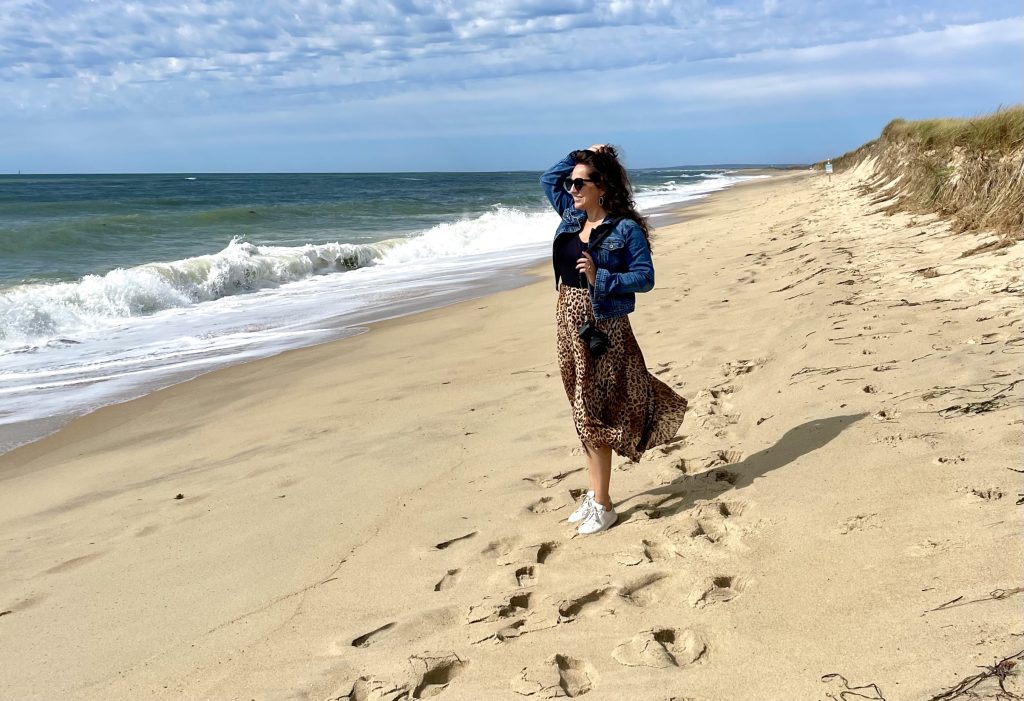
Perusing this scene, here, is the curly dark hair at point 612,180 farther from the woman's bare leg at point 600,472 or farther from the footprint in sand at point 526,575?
the footprint in sand at point 526,575

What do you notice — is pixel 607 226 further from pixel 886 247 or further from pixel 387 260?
pixel 387 260

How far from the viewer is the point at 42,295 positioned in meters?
12.2

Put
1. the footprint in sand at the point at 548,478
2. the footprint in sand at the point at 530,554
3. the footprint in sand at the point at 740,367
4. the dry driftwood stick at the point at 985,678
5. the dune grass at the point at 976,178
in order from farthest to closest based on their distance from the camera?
the dune grass at the point at 976,178
the footprint in sand at the point at 740,367
the footprint in sand at the point at 548,478
the footprint in sand at the point at 530,554
the dry driftwood stick at the point at 985,678

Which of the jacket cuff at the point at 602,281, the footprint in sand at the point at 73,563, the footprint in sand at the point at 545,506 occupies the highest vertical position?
the jacket cuff at the point at 602,281

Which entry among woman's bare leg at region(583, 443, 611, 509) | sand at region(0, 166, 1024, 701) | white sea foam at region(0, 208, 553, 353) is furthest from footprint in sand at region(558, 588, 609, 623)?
white sea foam at region(0, 208, 553, 353)

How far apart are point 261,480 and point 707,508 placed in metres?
2.63

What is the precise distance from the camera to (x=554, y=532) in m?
3.62

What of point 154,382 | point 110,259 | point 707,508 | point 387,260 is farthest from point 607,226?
point 110,259

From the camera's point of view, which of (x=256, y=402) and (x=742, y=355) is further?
(x=256, y=402)

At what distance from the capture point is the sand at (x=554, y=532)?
2492 millimetres

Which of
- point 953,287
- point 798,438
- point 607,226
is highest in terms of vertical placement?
point 607,226

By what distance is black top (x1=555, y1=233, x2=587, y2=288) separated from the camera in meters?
3.52

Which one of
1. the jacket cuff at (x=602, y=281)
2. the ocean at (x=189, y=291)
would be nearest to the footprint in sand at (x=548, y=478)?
the jacket cuff at (x=602, y=281)

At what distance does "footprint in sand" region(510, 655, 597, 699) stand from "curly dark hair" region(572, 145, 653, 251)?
172 cm
